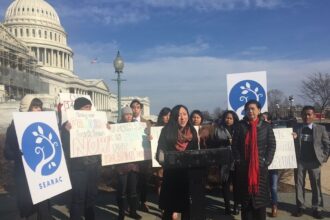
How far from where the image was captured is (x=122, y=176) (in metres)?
7.95

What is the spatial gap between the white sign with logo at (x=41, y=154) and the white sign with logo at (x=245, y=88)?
3874 millimetres

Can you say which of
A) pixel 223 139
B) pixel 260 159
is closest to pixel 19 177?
pixel 260 159

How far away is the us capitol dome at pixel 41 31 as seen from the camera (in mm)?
106875

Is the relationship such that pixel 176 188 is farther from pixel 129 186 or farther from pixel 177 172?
pixel 129 186

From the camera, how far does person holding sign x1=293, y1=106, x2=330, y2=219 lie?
8070 millimetres

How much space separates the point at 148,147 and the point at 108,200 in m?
2.38

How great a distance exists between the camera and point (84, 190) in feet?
22.8

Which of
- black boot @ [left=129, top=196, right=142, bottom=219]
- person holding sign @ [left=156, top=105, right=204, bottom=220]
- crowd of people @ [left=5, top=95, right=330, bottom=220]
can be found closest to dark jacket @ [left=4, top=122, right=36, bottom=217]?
crowd of people @ [left=5, top=95, right=330, bottom=220]

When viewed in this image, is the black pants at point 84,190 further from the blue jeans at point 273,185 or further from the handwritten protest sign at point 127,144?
the blue jeans at point 273,185

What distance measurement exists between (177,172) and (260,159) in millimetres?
1178

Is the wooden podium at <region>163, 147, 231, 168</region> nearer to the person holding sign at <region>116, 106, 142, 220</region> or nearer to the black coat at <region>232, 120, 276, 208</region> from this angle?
the black coat at <region>232, 120, 276, 208</region>

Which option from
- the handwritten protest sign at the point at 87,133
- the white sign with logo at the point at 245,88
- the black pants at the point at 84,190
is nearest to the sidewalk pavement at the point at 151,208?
the black pants at the point at 84,190

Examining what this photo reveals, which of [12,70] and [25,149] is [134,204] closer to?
[25,149]

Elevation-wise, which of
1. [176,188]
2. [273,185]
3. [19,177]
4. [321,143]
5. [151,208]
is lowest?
[151,208]
